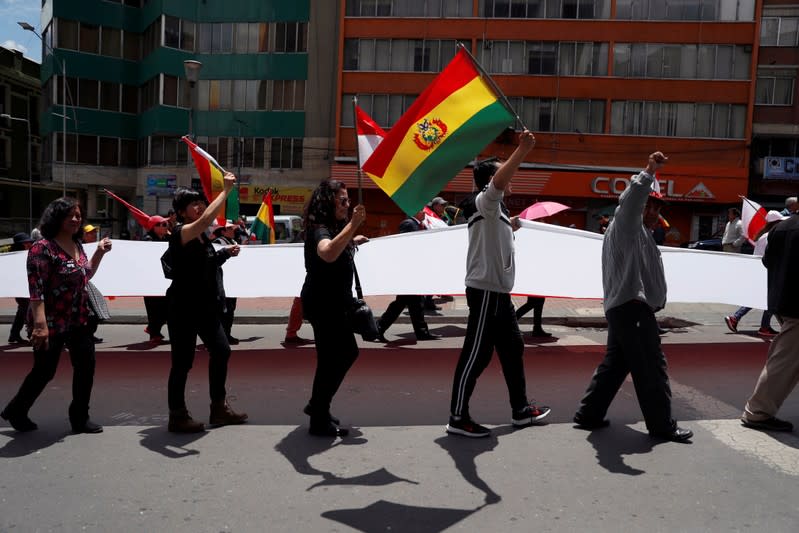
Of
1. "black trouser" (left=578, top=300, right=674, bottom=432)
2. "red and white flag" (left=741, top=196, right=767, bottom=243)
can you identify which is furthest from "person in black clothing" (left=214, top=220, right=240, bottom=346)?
"red and white flag" (left=741, top=196, right=767, bottom=243)

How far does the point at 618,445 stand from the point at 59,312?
12.6ft

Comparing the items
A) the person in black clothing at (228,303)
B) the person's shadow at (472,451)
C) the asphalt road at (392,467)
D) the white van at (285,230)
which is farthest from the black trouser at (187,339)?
the white van at (285,230)

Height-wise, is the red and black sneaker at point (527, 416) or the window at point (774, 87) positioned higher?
the window at point (774, 87)

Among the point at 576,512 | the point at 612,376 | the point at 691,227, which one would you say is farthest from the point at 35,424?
the point at 691,227

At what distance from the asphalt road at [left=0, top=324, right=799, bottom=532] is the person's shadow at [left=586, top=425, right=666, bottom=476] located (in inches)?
0.7

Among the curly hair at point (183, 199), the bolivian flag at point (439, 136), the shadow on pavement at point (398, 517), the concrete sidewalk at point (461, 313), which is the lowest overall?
the concrete sidewalk at point (461, 313)

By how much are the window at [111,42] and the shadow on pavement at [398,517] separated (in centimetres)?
4444

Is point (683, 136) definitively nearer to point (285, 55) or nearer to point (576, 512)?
point (285, 55)

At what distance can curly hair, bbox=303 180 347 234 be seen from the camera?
15.5 feet

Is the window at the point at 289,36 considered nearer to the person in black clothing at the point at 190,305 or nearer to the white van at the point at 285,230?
the white van at the point at 285,230

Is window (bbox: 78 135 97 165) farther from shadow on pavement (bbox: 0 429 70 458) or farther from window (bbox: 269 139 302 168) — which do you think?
shadow on pavement (bbox: 0 429 70 458)

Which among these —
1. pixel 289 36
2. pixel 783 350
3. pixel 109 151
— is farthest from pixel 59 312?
pixel 109 151

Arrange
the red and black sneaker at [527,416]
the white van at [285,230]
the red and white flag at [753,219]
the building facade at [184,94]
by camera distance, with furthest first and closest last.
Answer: the building facade at [184,94] → the white van at [285,230] → the red and white flag at [753,219] → the red and black sneaker at [527,416]

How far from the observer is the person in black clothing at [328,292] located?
15.4 feet
